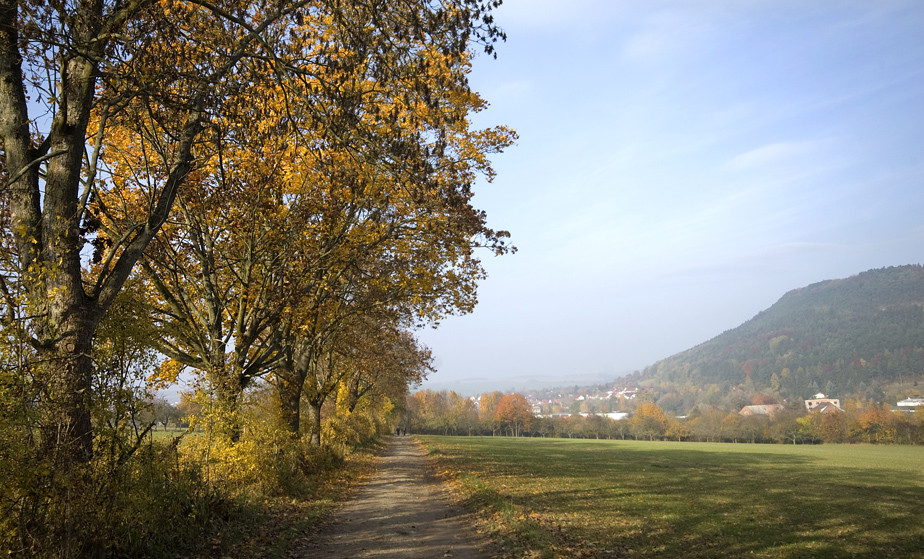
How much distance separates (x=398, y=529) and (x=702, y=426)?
117785 mm

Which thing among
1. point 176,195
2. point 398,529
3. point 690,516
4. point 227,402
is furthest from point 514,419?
point 176,195

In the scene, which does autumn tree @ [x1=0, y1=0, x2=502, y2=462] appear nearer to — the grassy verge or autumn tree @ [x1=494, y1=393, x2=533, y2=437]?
the grassy verge

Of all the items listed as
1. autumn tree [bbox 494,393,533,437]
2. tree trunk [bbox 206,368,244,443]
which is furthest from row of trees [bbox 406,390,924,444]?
tree trunk [bbox 206,368,244,443]

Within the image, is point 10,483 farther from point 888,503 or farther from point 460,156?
point 888,503

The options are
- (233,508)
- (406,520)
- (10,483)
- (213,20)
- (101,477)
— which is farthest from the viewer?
(406,520)

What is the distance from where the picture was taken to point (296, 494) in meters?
13.1

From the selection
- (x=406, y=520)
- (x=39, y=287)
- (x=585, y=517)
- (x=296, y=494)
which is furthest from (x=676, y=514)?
(x=39, y=287)

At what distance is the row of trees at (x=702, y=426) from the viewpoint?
93412 mm

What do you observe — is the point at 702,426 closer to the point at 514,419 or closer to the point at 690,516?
the point at 514,419

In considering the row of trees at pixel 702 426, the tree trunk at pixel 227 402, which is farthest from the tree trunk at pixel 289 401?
the row of trees at pixel 702 426

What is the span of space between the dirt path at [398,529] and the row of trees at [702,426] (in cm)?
8833

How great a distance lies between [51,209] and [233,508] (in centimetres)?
592

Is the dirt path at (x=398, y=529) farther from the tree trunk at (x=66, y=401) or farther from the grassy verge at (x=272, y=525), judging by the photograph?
the tree trunk at (x=66, y=401)

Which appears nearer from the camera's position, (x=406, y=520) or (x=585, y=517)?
(x=406, y=520)
